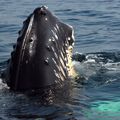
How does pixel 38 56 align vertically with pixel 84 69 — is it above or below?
above

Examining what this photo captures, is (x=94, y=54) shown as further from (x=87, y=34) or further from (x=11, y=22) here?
(x=11, y=22)

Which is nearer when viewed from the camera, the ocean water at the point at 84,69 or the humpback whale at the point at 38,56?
the ocean water at the point at 84,69

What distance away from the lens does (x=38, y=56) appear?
25.1ft

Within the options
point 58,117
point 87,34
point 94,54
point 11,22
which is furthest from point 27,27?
point 11,22

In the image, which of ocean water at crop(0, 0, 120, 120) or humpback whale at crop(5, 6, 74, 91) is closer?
ocean water at crop(0, 0, 120, 120)

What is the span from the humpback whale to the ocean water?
231 mm

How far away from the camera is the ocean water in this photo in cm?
733

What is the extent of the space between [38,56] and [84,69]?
9.50 ft

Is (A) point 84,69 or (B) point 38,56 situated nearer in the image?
(B) point 38,56

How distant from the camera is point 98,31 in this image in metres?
16.5

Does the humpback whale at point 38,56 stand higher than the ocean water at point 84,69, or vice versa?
the humpback whale at point 38,56

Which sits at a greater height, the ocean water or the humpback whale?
the humpback whale

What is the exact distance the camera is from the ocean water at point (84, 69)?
24.0 feet

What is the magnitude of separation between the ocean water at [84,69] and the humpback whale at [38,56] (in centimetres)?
23
